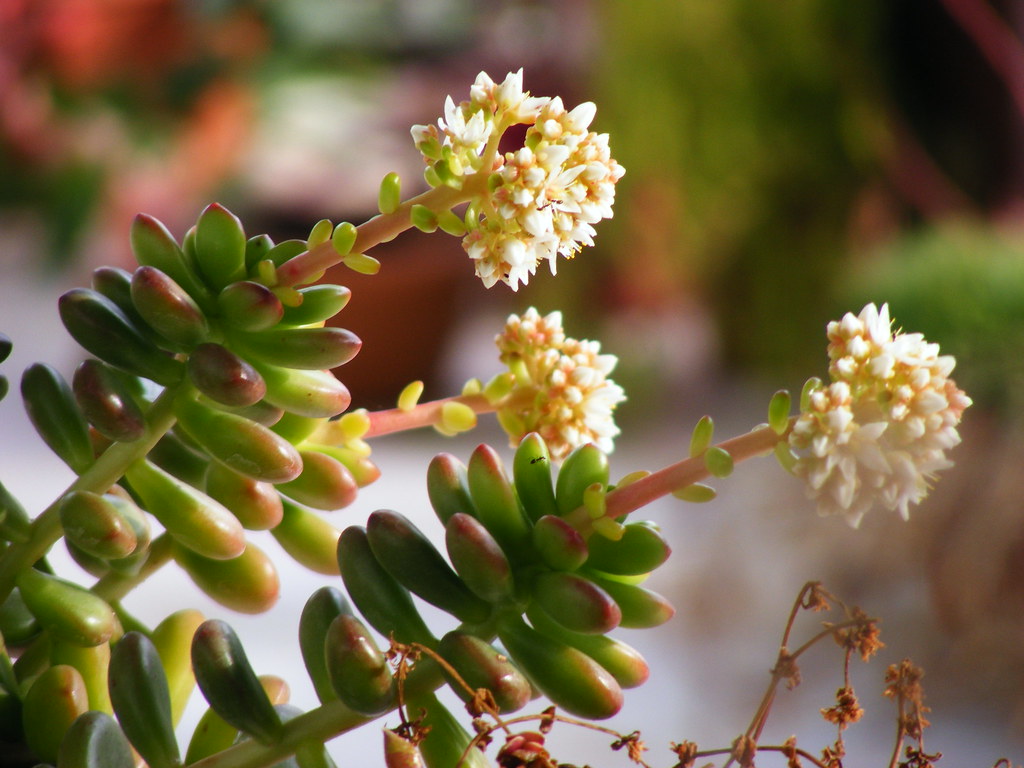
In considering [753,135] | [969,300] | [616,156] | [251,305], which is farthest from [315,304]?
[753,135]

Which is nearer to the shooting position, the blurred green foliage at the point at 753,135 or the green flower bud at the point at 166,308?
the green flower bud at the point at 166,308

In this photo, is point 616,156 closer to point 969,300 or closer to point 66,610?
point 969,300

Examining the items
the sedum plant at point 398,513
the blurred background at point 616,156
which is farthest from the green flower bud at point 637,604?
the blurred background at point 616,156

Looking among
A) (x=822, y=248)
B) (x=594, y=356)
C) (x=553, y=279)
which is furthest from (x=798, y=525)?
(x=822, y=248)

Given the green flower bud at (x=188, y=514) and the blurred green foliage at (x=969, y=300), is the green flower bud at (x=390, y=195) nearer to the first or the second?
the green flower bud at (x=188, y=514)

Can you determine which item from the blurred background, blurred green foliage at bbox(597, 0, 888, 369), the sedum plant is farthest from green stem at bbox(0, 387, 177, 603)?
blurred green foliage at bbox(597, 0, 888, 369)

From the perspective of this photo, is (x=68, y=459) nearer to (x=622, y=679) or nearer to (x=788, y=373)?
(x=622, y=679)
